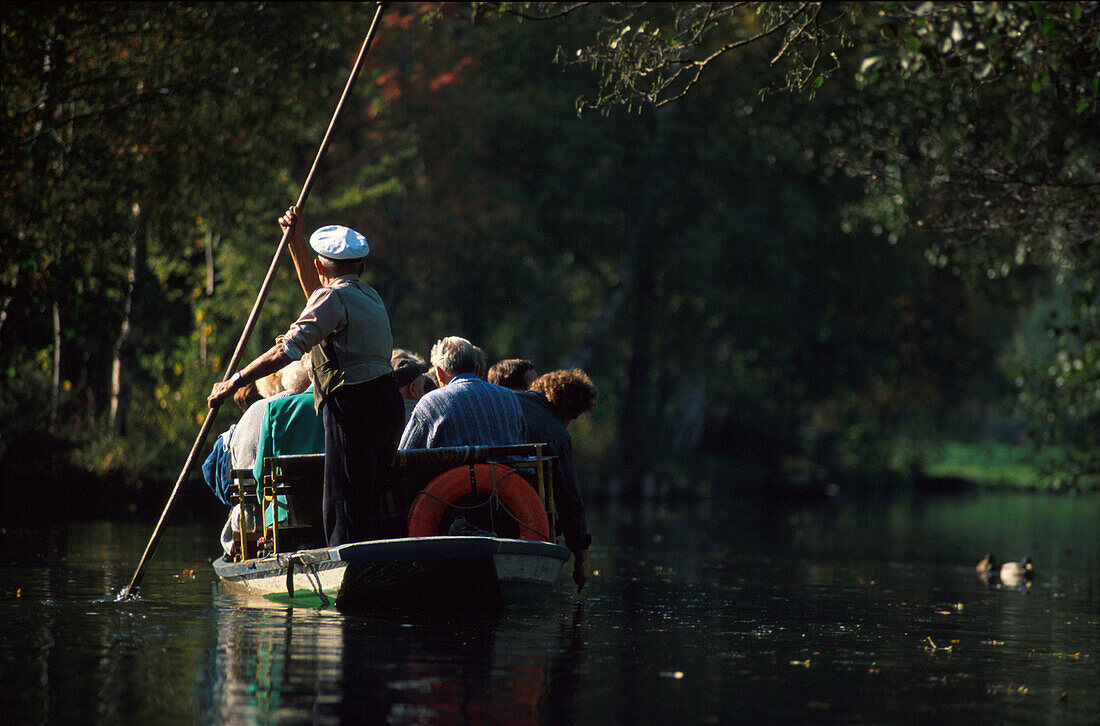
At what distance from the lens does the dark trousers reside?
8094 millimetres

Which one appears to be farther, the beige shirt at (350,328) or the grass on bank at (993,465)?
the grass on bank at (993,465)

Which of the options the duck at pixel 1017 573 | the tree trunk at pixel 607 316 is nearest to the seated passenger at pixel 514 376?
the duck at pixel 1017 573

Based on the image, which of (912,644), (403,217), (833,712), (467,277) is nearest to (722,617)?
(912,644)

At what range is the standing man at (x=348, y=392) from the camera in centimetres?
805

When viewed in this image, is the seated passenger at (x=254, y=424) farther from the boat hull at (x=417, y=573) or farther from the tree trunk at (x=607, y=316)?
the tree trunk at (x=607, y=316)

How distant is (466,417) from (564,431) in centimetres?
77

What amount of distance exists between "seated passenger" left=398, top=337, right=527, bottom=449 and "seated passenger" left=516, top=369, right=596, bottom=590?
0.26 metres

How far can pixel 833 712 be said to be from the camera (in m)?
5.74

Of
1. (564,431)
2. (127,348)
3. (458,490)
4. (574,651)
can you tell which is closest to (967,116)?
(564,431)

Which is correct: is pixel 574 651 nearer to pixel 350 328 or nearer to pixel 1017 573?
pixel 350 328

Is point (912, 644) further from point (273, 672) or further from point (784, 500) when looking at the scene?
point (784, 500)

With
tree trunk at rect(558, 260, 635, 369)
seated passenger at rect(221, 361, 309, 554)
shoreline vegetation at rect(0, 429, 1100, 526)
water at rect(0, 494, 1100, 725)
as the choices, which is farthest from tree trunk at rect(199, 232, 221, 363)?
seated passenger at rect(221, 361, 309, 554)

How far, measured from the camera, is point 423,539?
7891 mm

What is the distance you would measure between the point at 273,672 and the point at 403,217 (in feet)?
68.8
